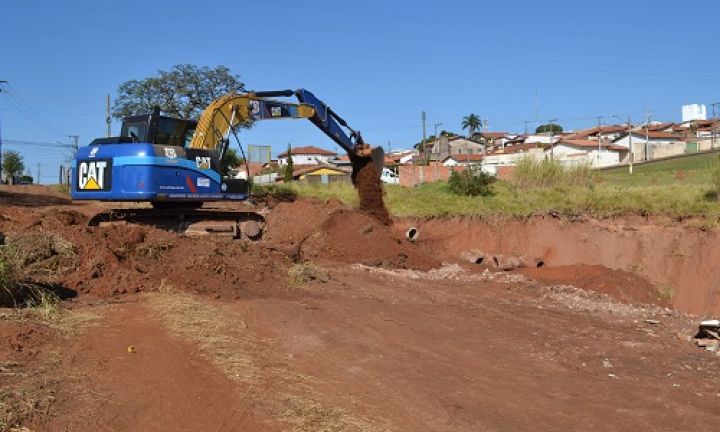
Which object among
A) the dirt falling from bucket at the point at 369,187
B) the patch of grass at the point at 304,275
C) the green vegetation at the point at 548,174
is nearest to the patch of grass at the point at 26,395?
the patch of grass at the point at 304,275

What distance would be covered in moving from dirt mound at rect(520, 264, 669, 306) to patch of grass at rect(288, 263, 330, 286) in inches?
187

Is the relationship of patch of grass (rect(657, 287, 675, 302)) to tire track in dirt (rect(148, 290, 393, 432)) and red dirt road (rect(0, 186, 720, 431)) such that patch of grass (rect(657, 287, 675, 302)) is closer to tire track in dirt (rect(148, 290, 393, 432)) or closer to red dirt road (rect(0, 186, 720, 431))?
red dirt road (rect(0, 186, 720, 431))

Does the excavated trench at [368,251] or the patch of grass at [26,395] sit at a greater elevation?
the excavated trench at [368,251]

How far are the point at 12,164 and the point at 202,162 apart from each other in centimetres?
6855

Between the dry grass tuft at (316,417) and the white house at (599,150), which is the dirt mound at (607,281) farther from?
the white house at (599,150)

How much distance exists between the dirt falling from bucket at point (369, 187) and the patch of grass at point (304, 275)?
454cm

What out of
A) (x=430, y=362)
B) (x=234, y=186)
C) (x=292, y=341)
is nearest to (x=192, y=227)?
(x=234, y=186)

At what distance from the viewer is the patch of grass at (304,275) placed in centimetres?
1056

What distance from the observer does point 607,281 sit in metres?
12.9

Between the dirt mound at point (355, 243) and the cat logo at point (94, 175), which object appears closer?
the cat logo at point (94, 175)

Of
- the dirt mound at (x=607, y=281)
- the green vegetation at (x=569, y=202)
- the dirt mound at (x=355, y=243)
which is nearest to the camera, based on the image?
the dirt mound at (x=607, y=281)

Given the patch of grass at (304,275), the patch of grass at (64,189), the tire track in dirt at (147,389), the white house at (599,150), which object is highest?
the white house at (599,150)

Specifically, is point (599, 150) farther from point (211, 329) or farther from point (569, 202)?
point (211, 329)

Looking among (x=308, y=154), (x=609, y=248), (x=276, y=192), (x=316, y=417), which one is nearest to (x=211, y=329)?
(x=316, y=417)
